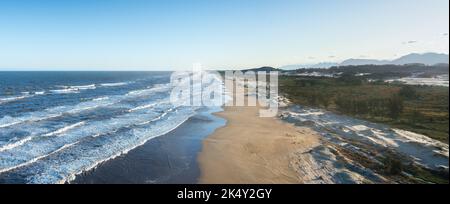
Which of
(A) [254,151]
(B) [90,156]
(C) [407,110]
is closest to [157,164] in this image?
(B) [90,156]

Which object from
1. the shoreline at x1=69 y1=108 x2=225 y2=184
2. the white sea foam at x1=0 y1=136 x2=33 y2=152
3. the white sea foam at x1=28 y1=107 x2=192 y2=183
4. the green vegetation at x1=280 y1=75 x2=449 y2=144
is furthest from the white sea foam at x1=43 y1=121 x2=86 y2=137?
the green vegetation at x1=280 y1=75 x2=449 y2=144

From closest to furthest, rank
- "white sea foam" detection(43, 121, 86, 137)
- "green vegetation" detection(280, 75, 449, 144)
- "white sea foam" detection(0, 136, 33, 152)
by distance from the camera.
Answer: "white sea foam" detection(0, 136, 33, 152) < "green vegetation" detection(280, 75, 449, 144) < "white sea foam" detection(43, 121, 86, 137)

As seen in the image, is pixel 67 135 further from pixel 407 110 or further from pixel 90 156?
pixel 407 110

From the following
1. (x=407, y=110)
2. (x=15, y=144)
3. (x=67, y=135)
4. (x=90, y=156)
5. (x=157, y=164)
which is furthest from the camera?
(x=407, y=110)

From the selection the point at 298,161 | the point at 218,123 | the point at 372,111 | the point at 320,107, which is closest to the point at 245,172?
the point at 298,161

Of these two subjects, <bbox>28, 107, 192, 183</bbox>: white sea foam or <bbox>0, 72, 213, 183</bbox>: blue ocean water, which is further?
<bbox>0, 72, 213, 183</bbox>: blue ocean water

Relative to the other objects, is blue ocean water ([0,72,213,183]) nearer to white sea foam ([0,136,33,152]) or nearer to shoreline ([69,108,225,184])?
white sea foam ([0,136,33,152])

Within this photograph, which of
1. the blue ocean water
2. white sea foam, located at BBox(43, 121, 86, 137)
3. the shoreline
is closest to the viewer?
the shoreline

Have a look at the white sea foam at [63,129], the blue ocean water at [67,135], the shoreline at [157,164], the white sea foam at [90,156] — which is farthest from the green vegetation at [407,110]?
the white sea foam at [63,129]
